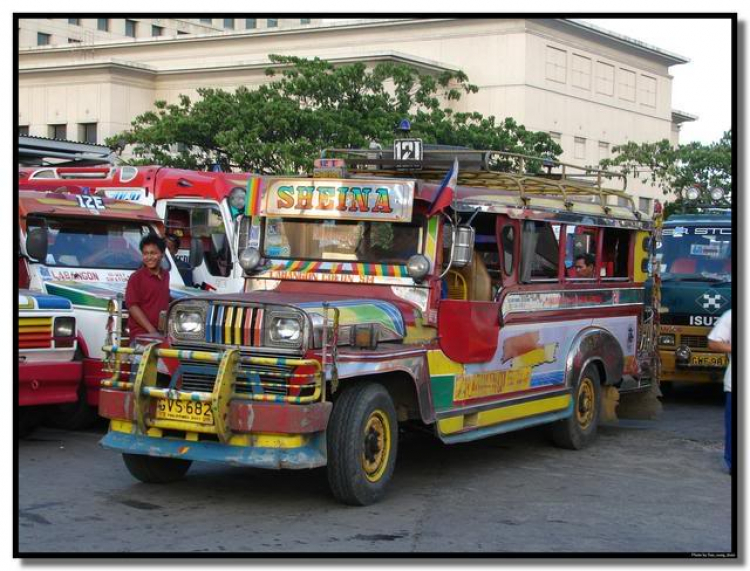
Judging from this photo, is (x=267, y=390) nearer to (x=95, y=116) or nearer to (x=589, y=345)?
(x=589, y=345)

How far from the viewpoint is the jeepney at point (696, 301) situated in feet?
45.6

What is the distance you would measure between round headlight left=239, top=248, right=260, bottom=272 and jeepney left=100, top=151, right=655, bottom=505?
0.05ft

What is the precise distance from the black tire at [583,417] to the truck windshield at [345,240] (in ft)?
8.89

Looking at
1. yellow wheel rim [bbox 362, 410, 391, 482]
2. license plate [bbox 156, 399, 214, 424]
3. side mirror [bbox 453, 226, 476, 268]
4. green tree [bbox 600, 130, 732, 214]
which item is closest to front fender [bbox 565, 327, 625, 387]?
side mirror [bbox 453, 226, 476, 268]

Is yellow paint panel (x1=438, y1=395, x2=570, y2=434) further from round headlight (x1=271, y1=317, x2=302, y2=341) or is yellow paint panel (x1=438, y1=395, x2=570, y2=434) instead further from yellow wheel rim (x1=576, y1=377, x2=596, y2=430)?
round headlight (x1=271, y1=317, x2=302, y2=341)

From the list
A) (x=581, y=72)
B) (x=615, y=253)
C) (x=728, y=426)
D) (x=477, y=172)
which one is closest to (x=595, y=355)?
(x=615, y=253)

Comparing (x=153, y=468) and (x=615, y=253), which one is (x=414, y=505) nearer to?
(x=153, y=468)

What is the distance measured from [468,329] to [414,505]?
61.0 inches

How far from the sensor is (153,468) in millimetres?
8570

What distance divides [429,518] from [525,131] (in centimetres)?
2622

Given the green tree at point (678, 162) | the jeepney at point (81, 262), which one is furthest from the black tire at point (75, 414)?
the green tree at point (678, 162)

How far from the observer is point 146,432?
790 cm

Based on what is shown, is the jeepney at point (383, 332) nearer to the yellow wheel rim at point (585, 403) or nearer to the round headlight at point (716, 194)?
the yellow wheel rim at point (585, 403)

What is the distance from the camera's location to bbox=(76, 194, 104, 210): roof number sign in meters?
11.9
